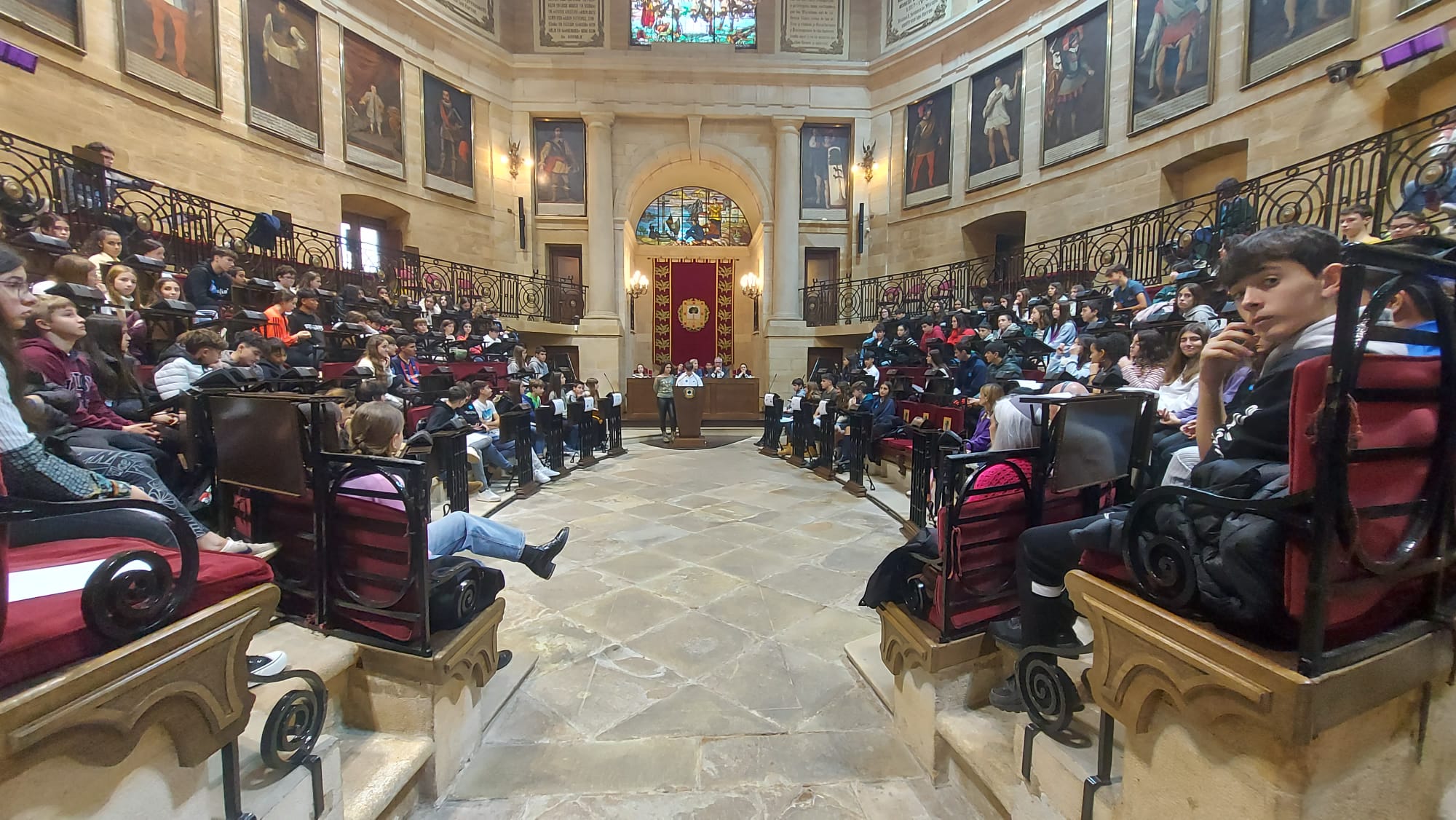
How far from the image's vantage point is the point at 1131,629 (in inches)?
48.6

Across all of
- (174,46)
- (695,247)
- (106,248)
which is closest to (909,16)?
(695,247)

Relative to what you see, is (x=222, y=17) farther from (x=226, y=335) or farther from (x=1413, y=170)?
(x=1413, y=170)

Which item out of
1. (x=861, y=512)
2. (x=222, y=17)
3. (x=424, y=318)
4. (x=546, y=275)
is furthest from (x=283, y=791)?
(x=546, y=275)

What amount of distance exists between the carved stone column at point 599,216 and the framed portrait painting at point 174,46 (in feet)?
22.2

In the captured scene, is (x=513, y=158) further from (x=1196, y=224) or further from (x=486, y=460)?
(x=1196, y=224)

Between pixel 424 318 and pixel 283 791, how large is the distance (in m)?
9.56

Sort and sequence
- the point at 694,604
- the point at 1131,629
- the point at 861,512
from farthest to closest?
the point at 861,512 < the point at 694,604 < the point at 1131,629

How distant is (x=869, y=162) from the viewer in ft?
45.0

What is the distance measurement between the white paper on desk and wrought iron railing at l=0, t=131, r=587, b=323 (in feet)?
21.9

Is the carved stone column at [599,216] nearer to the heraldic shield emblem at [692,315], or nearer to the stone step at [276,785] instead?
the heraldic shield emblem at [692,315]

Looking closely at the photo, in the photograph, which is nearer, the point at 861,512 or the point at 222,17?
the point at 861,512

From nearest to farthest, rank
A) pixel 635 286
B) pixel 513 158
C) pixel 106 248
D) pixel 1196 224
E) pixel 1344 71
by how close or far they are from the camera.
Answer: pixel 106 248, pixel 1344 71, pixel 1196 224, pixel 513 158, pixel 635 286

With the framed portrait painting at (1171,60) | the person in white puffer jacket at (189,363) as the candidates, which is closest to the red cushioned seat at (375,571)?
the person in white puffer jacket at (189,363)

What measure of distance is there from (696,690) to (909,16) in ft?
50.4
